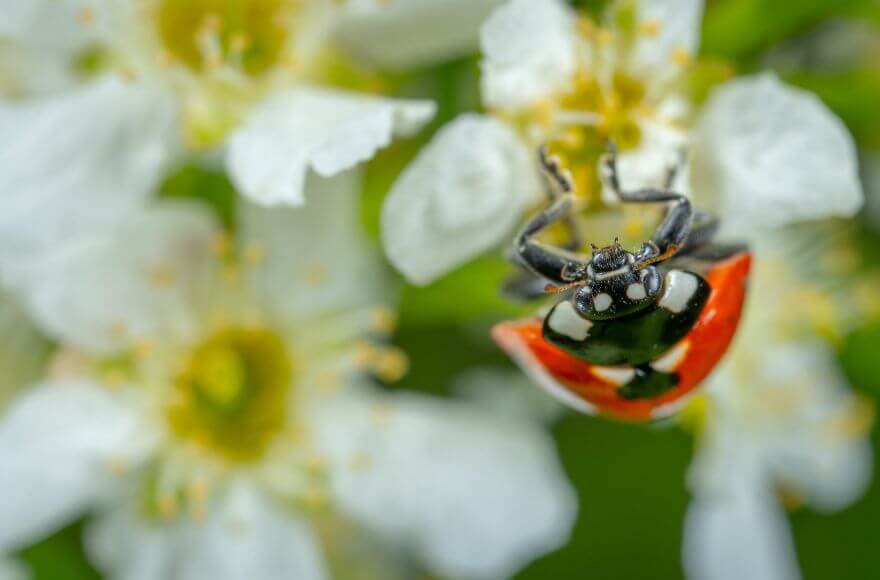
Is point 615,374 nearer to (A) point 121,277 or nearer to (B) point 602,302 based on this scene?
(B) point 602,302

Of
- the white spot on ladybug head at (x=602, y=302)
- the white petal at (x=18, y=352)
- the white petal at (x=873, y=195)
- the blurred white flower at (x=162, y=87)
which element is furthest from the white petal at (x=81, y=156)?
the white petal at (x=873, y=195)

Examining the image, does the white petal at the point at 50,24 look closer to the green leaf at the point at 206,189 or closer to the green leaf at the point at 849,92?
the green leaf at the point at 206,189

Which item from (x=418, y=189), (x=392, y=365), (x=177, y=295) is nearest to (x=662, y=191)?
(x=418, y=189)

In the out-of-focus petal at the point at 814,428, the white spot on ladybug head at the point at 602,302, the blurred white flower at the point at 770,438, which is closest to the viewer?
A: the white spot on ladybug head at the point at 602,302

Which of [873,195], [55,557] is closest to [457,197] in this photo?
[55,557]

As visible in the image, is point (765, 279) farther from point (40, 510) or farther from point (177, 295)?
point (40, 510)
